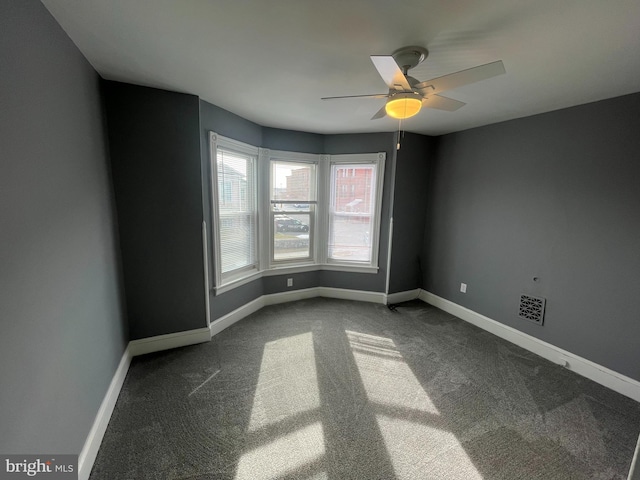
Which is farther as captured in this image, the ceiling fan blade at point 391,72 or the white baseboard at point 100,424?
the white baseboard at point 100,424

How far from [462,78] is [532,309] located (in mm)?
2498

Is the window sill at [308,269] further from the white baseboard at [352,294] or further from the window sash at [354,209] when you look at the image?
the white baseboard at [352,294]

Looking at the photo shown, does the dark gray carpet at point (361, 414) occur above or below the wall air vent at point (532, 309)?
below

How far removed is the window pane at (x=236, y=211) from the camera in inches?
113

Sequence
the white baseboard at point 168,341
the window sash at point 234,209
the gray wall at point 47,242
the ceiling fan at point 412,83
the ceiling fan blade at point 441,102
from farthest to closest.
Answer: the window sash at point 234,209, the white baseboard at point 168,341, the ceiling fan blade at point 441,102, the ceiling fan at point 412,83, the gray wall at point 47,242

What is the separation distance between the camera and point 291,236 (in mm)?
3727

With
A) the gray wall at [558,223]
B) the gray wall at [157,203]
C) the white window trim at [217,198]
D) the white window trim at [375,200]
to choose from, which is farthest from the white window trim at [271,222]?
the gray wall at [558,223]

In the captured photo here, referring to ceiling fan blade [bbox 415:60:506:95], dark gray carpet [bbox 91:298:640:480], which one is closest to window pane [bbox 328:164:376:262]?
dark gray carpet [bbox 91:298:640:480]

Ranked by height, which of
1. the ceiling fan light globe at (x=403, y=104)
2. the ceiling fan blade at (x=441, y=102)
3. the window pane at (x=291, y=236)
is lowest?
the window pane at (x=291, y=236)

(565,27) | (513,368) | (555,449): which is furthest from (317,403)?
(565,27)

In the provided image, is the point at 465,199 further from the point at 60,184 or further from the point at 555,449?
the point at 60,184

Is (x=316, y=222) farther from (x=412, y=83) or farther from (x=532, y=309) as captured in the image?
(x=532, y=309)

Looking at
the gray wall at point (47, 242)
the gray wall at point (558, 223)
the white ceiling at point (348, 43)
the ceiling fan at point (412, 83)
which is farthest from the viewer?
the gray wall at point (558, 223)

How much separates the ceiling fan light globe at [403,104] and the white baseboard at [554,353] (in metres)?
2.66
